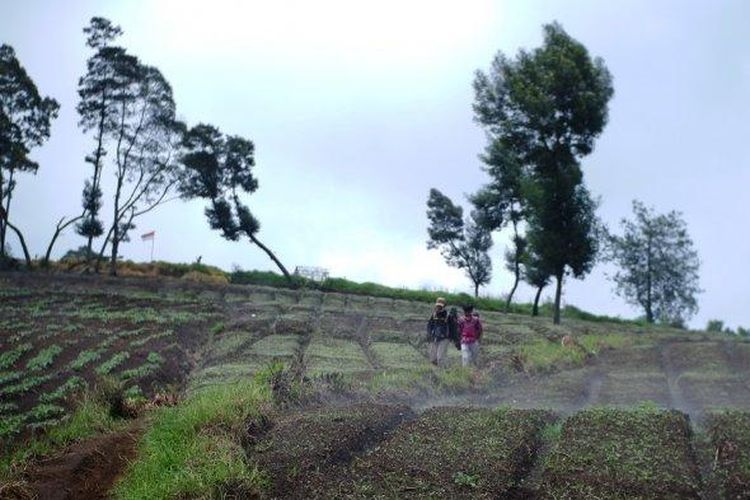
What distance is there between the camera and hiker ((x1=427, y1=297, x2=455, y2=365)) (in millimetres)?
17172

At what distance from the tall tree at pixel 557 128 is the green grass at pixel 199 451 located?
17.9 m

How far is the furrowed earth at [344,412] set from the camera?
7590 mm

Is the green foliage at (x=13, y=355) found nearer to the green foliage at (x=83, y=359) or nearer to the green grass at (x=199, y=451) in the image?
the green foliage at (x=83, y=359)

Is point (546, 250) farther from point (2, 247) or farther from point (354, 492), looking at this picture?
point (2, 247)

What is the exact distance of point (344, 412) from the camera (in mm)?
10125

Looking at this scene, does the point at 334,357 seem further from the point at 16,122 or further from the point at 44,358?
the point at 16,122

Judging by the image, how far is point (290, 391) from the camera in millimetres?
11750

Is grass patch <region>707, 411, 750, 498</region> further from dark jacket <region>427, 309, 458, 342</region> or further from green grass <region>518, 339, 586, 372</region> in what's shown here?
dark jacket <region>427, 309, 458, 342</region>

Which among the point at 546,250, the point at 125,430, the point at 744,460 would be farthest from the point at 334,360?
the point at 546,250

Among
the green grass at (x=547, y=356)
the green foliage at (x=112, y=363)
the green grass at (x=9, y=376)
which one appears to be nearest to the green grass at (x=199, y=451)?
the green foliage at (x=112, y=363)

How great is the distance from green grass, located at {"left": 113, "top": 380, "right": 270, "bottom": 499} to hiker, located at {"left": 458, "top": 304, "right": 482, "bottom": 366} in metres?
6.56

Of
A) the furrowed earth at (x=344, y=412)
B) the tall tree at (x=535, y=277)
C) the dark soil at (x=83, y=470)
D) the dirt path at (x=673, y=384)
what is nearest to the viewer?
the furrowed earth at (x=344, y=412)

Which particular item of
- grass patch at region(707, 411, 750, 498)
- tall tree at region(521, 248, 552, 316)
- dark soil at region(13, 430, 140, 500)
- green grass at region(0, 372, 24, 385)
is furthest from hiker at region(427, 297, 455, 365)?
tall tree at region(521, 248, 552, 316)

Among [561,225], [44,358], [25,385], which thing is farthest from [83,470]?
[561,225]
